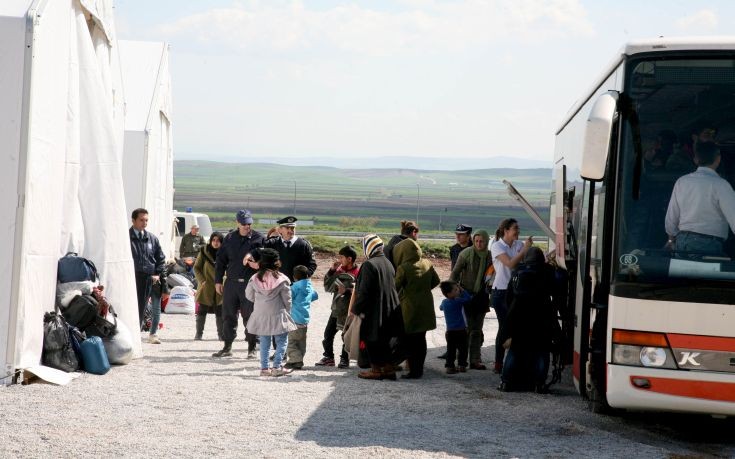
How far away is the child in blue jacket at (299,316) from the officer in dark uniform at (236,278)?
3.49ft

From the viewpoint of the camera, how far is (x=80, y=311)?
1250 centimetres

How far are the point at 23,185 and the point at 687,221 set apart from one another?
235 inches

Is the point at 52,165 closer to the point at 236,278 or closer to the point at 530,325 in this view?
the point at 236,278

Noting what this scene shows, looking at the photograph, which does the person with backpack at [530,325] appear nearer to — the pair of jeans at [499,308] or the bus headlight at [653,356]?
the pair of jeans at [499,308]

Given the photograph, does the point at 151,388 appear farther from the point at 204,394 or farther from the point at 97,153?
the point at 97,153

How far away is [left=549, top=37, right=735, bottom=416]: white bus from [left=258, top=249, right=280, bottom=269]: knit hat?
4.70 metres

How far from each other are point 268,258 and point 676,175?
5.48 meters

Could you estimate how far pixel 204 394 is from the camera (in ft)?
37.0

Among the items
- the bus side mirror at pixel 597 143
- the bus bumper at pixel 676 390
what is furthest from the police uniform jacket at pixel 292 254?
the bus side mirror at pixel 597 143

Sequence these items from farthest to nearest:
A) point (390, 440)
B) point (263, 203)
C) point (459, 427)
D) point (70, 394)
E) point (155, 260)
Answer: point (263, 203), point (155, 260), point (70, 394), point (459, 427), point (390, 440)

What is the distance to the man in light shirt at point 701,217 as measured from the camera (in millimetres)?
8617

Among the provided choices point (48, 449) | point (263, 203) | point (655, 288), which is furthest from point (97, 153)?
point (263, 203)

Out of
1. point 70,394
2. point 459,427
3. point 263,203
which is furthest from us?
point 263,203

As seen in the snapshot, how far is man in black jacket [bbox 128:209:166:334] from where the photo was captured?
15.4m
